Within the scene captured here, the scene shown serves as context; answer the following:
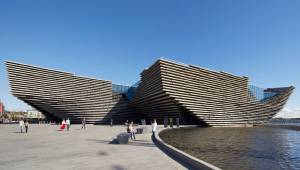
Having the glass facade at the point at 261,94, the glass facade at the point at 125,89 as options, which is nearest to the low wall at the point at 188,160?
the glass facade at the point at 125,89

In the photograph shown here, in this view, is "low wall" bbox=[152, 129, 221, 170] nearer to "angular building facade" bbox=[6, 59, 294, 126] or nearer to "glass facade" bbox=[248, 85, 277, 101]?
"angular building facade" bbox=[6, 59, 294, 126]

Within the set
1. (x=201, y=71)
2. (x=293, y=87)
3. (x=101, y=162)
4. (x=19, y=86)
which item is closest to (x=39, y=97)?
(x=19, y=86)

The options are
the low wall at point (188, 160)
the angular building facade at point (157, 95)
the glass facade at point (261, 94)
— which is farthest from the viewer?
the glass facade at point (261, 94)

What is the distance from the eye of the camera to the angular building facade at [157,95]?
49.0 m

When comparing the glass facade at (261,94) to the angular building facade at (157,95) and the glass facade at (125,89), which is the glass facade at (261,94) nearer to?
the angular building facade at (157,95)

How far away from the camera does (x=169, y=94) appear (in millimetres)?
46844

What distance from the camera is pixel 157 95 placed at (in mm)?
51938

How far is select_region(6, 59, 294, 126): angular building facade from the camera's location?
48969mm

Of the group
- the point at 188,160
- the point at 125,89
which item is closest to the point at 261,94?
the point at 125,89

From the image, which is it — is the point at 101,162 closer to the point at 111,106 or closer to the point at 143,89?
the point at 143,89

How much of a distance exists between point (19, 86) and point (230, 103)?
43.8 metres

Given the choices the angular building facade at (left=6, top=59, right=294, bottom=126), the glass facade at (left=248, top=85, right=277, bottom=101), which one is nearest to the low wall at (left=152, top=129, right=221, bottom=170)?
the angular building facade at (left=6, top=59, right=294, bottom=126)

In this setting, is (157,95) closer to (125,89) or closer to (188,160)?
(125,89)

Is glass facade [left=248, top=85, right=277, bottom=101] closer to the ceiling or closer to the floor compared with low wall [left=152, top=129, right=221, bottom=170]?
closer to the ceiling
